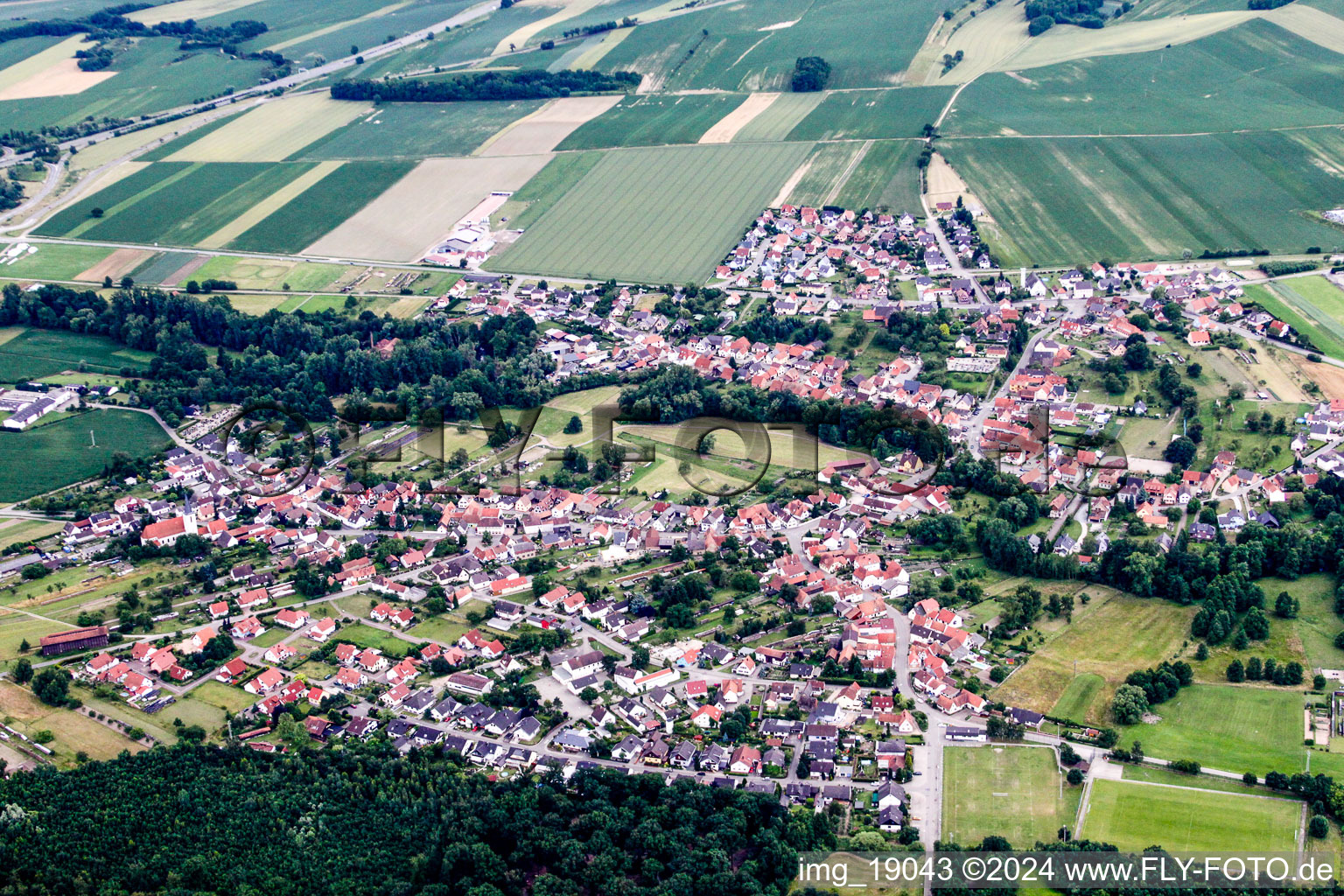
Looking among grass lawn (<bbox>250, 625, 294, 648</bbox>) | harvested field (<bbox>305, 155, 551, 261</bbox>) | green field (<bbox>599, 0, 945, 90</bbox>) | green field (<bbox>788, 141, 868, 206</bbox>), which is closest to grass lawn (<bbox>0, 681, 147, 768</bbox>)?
grass lawn (<bbox>250, 625, 294, 648</bbox>)

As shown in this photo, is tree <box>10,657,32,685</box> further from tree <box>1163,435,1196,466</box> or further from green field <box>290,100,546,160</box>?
green field <box>290,100,546,160</box>

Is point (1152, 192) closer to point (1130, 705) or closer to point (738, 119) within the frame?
point (738, 119)

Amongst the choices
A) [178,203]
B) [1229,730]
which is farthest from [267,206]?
[1229,730]

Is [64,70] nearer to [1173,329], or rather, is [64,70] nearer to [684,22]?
[684,22]

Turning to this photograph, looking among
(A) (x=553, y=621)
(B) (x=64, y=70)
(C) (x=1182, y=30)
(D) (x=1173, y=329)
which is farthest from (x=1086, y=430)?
(B) (x=64, y=70)

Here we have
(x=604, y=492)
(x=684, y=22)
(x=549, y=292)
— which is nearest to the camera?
(x=604, y=492)

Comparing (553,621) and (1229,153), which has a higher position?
(1229,153)
